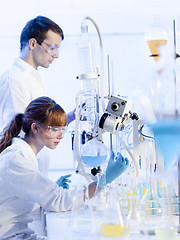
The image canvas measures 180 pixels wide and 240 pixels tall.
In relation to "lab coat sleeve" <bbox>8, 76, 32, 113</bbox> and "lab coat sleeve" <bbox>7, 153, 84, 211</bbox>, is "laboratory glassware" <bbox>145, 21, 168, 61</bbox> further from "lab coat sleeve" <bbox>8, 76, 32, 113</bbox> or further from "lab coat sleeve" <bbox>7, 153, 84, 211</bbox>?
"lab coat sleeve" <bbox>8, 76, 32, 113</bbox>

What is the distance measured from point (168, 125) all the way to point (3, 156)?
1.32 metres

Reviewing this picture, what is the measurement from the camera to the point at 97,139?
212cm

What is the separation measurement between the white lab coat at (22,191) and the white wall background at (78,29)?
324 centimetres

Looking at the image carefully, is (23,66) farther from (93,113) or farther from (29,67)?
(93,113)

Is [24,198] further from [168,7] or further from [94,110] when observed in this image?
[168,7]

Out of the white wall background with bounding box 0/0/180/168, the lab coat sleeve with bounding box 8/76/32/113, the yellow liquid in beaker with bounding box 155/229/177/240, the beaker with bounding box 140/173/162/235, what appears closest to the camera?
the yellow liquid in beaker with bounding box 155/229/177/240

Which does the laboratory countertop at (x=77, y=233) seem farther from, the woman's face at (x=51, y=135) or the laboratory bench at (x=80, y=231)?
the woman's face at (x=51, y=135)

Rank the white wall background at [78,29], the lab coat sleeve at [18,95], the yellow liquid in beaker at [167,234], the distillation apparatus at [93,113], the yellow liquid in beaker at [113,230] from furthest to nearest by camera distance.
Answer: the white wall background at [78,29] → the lab coat sleeve at [18,95] → the distillation apparatus at [93,113] → the yellow liquid in beaker at [113,230] → the yellow liquid in beaker at [167,234]

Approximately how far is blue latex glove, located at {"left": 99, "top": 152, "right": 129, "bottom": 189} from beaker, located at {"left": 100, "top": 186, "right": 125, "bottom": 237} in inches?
19.7

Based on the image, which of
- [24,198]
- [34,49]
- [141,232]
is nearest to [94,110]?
[24,198]

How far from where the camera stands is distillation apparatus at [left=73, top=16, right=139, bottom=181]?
6.46 ft

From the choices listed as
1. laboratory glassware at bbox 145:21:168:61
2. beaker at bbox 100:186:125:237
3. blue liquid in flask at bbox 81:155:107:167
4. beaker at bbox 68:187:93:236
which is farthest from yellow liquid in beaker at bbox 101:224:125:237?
laboratory glassware at bbox 145:21:168:61

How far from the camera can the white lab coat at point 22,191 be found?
6.73 ft

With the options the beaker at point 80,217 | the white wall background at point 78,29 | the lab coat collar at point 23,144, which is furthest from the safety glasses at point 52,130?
the white wall background at point 78,29
